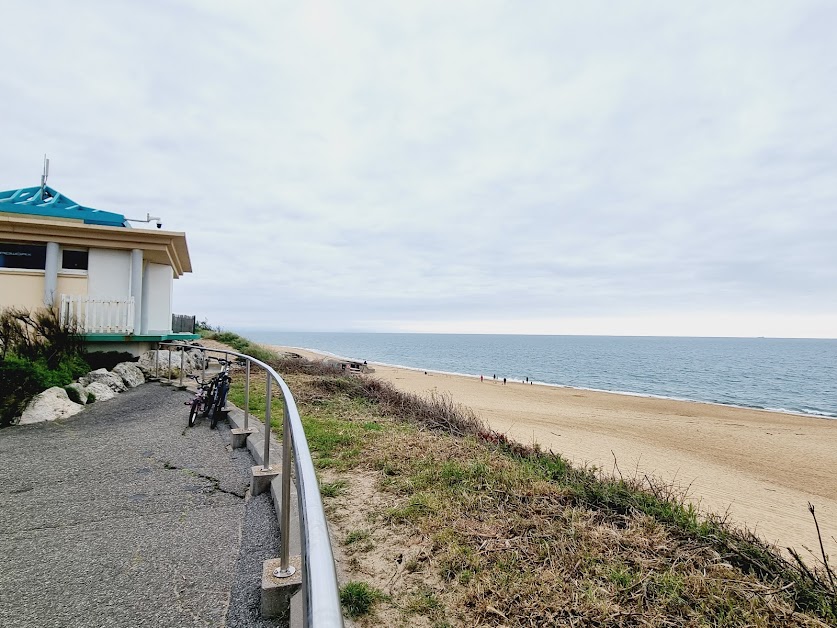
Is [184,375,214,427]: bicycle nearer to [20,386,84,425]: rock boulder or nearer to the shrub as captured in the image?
[20,386,84,425]: rock boulder

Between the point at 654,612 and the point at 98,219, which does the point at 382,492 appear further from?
the point at 98,219

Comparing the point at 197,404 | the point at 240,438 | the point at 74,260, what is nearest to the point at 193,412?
the point at 197,404

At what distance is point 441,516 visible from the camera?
3752 millimetres

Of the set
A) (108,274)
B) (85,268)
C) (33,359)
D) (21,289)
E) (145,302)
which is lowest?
(33,359)

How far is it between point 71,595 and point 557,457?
17.1 feet

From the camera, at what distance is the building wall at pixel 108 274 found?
11.5m

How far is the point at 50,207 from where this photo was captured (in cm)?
1243

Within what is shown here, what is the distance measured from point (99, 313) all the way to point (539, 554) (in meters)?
11.7

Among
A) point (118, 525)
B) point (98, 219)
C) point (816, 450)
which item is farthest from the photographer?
point (816, 450)

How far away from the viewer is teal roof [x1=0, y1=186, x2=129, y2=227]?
11.9 metres

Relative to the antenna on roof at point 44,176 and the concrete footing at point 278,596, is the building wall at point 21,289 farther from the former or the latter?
the concrete footing at point 278,596

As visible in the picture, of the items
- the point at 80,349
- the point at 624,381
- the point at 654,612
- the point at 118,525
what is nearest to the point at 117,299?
the point at 80,349

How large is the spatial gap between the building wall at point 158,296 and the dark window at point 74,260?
161 centimetres

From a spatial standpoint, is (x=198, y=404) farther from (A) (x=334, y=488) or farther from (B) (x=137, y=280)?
(B) (x=137, y=280)
